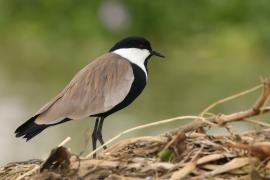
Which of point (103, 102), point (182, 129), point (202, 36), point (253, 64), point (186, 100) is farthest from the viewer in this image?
point (202, 36)

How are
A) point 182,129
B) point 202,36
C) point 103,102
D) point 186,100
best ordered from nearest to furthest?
point 182,129
point 103,102
point 186,100
point 202,36

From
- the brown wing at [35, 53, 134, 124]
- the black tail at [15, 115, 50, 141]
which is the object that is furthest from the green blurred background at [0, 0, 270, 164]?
the black tail at [15, 115, 50, 141]

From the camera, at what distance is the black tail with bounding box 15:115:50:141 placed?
14.4ft

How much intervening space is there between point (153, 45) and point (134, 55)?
6612mm

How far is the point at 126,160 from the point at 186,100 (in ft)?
21.1

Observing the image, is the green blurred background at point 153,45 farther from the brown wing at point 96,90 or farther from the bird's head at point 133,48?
the brown wing at point 96,90

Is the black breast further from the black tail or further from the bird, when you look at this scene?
the black tail

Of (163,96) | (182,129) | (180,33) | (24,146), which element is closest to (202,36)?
(180,33)

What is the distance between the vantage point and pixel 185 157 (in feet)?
9.59

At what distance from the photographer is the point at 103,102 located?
4.85m

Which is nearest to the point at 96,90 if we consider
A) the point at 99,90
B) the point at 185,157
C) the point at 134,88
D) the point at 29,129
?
the point at 99,90

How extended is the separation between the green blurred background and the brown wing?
320 centimetres

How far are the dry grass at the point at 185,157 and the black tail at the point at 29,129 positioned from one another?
1245 millimetres

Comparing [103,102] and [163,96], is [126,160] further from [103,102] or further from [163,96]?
[163,96]
